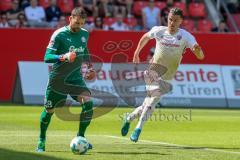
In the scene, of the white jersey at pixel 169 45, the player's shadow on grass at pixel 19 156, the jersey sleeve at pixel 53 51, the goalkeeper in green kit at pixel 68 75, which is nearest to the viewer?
the player's shadow on grass at pixel 19 156

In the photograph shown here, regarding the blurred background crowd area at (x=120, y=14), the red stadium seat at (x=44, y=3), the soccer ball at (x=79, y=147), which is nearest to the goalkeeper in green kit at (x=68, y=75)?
the soccer ball at (x=79, y=147)

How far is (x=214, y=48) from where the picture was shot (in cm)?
2923

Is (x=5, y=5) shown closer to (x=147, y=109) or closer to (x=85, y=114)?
(x=147, y=109)

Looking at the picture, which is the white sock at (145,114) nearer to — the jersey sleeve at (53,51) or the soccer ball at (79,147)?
the soccer ball at (79,147)

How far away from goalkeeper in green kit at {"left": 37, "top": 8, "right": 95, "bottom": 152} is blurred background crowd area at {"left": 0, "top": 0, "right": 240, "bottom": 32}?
14.5 metres

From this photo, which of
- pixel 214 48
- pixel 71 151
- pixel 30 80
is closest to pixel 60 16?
pixel 30 80

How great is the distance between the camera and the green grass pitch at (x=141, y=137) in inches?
517

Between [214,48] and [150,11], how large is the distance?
11.8ft

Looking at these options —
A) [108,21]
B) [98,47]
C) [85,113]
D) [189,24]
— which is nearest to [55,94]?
[85,113]

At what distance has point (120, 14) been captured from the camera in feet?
102

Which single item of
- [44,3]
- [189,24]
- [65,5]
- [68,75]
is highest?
[68,75]

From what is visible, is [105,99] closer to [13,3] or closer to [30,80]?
[30,80]

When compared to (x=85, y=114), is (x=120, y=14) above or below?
below

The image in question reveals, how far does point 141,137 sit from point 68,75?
12.2 feet
